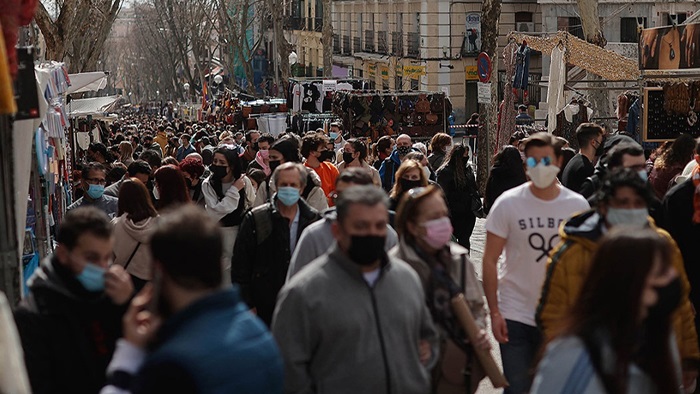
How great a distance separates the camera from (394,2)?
50844 millimetres

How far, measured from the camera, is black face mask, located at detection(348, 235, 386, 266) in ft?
15.7

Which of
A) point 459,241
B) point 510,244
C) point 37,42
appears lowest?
point 459,241

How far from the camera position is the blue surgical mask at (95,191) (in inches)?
396

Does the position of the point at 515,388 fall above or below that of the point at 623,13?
below

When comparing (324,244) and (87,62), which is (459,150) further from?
(87,62)

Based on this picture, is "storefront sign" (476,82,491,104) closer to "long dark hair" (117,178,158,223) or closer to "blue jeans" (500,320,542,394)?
"long dark hair" (117,178,158,223)

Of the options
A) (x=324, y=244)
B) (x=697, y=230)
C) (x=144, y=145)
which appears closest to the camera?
(x=324, y=244)

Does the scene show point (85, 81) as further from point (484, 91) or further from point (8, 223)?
point (8, 223)

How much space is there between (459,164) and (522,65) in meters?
8.97

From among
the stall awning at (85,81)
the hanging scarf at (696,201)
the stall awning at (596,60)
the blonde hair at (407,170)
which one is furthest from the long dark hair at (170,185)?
→ the stall awning at (596,60)

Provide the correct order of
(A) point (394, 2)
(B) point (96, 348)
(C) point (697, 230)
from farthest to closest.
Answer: (A) point (394, 2) < (C) point (697, 230) < (B) point (96, 348)

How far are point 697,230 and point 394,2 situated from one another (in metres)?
44.1

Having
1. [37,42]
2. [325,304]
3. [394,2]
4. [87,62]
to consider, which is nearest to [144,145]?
[87,62]

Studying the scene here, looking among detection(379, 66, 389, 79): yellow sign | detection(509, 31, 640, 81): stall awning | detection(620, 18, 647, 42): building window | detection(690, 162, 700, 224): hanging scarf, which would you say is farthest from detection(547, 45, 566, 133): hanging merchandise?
→ detection(379, 66, 389, 79): yellow sign
